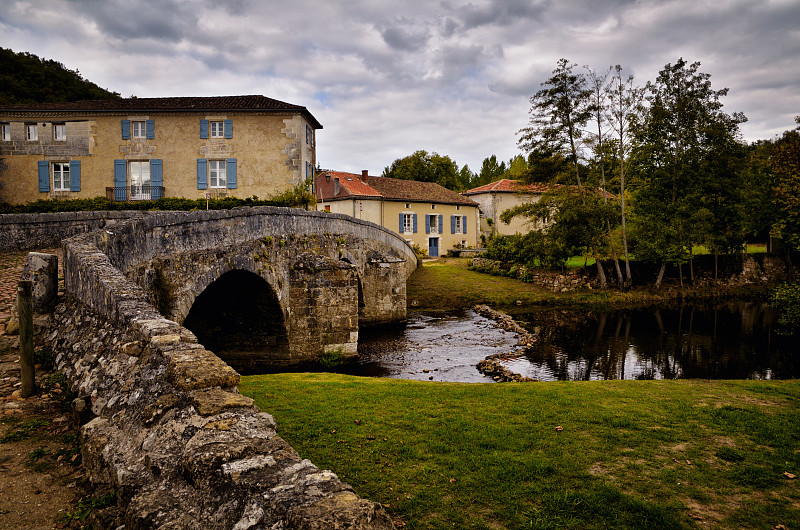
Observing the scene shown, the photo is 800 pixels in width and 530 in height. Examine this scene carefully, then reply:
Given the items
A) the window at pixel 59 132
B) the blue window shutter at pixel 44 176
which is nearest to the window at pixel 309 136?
the window at pixel 59 132

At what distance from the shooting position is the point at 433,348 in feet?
55.9

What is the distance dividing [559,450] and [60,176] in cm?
2842

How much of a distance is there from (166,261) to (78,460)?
200 inches

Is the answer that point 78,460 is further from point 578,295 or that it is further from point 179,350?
point 578,295

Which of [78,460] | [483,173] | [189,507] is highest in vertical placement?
[483,173]

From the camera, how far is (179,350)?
3834mm

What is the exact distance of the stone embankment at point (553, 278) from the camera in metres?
28.3

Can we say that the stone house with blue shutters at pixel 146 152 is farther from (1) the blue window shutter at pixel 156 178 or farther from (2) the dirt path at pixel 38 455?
(2) the dirt path at pixel 38 455

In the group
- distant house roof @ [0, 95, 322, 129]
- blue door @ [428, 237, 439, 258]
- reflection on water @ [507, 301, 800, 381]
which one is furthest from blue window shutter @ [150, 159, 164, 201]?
blue door @ [428, 237, 439, 258]

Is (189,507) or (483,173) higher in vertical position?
(483,173)

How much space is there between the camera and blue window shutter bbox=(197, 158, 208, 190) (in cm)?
2536

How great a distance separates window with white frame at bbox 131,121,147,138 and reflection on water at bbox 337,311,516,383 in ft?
51.8

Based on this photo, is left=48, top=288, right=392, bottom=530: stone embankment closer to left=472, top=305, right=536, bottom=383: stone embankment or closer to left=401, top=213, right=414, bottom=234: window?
left=472, top=305, right=536, bottom=383: stone embankment

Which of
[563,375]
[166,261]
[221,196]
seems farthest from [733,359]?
[221,196]
